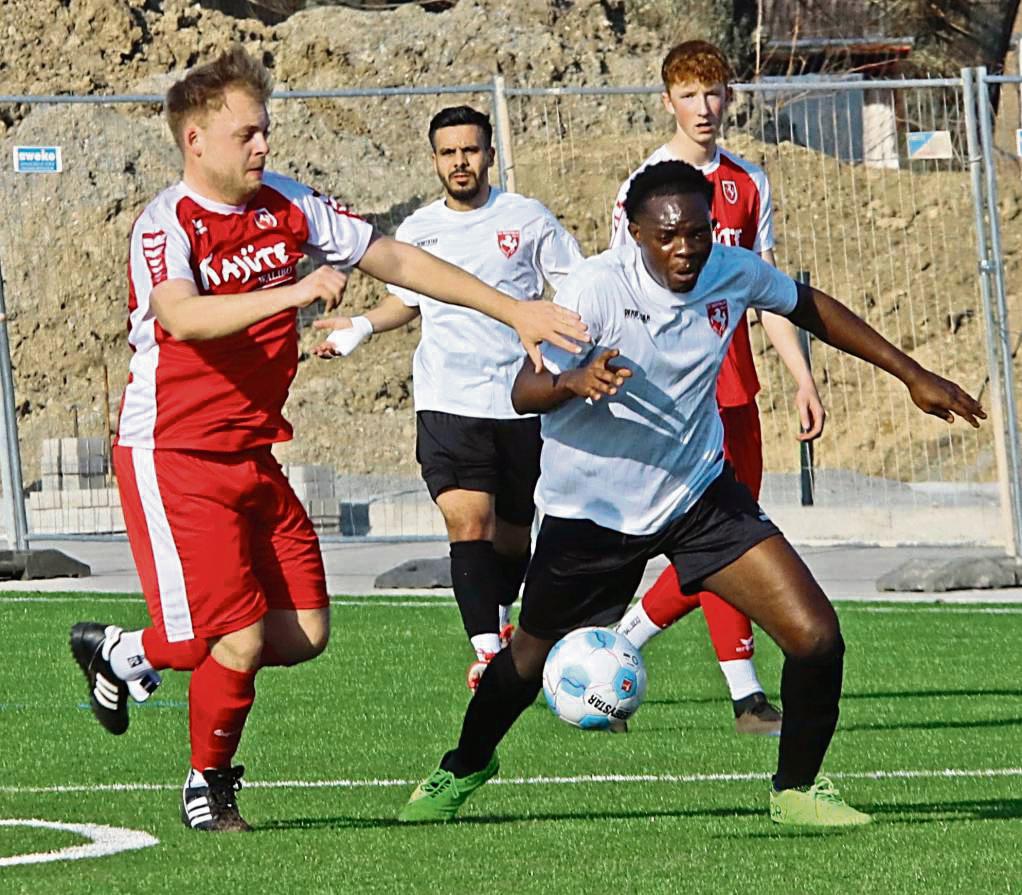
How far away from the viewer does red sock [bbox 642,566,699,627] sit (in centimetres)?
929

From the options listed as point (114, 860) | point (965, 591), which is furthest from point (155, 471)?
point (965, 591)

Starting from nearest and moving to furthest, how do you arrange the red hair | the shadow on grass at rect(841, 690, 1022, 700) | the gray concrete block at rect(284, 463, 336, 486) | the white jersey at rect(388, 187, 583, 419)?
the red hair < the white jersey at rect(388, 187, 583, 419) < the shadow on grass at rect(841, 690, 1022, 700) < the gray concrete block at rect(284, 463, 336, 486)

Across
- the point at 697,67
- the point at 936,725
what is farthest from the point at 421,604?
the point at 697,67

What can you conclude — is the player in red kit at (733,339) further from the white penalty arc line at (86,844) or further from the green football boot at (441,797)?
the white penalty arc line at (86,844)

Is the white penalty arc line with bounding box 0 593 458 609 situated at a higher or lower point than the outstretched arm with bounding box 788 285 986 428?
lower

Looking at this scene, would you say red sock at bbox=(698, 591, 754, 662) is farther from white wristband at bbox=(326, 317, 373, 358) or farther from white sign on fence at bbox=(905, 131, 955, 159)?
white sign on fence at bbox=(905, 131, 955, 159)

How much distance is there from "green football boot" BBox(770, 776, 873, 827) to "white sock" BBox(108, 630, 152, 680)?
1.93 m

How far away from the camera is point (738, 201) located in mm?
9219

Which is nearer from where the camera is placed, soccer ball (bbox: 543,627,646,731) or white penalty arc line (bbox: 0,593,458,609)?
soccer ball (bbox: 543,627,646,731)

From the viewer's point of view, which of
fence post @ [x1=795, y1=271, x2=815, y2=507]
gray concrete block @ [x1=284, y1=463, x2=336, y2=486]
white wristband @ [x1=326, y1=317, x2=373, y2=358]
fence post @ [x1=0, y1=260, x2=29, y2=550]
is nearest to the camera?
white wristband @ [x1=326, y1=317, x2=373, y2=358]

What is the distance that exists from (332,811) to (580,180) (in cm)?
1136

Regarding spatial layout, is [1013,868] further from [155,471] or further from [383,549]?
[383,549]

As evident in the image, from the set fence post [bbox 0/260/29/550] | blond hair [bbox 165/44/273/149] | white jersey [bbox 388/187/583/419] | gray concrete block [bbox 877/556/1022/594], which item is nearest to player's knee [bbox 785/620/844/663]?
blond hair [bbox 165/44/273/149]

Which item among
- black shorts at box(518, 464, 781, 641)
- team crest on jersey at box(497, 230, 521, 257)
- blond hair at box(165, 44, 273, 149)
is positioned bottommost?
black shorts at box(518, 464, 781, 641)
